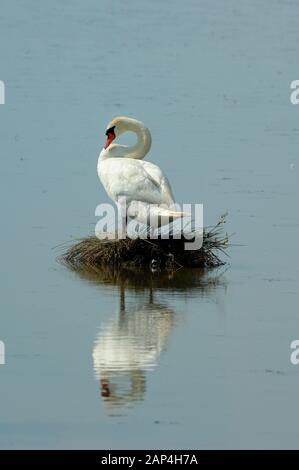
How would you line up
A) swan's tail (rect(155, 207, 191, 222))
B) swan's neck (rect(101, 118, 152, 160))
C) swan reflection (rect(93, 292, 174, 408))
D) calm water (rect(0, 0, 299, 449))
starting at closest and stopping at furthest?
calm water (rect(0, 0, 299, 449))
swan reflection (rect(93, 292, 174, 408))
swan's tail (rect(155, 207, 191, 222))
swan's neck (rect(101, 118, 152, 160))

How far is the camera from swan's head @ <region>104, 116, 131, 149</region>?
17156 millimetres

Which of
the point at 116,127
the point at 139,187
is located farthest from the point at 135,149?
the point at 139,187

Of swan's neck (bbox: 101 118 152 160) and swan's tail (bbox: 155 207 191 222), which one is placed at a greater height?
swan's neck (bbox: 101 118 152 160)

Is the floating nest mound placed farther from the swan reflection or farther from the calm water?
the swan reflection

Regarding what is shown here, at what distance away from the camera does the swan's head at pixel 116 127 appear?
56.3 ft

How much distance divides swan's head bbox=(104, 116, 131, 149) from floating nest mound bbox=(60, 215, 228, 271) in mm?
1924

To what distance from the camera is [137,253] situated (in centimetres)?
1542

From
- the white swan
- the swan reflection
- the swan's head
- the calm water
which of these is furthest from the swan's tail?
the swan's head

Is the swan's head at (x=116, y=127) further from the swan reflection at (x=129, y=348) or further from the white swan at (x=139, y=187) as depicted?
the swan reflection at (x=129, y=348)

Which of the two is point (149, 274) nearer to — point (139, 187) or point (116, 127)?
point (139, 187)

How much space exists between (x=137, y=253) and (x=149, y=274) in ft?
0.94

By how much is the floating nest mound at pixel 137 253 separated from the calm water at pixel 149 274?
23 cm

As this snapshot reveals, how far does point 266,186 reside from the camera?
19.2 m
